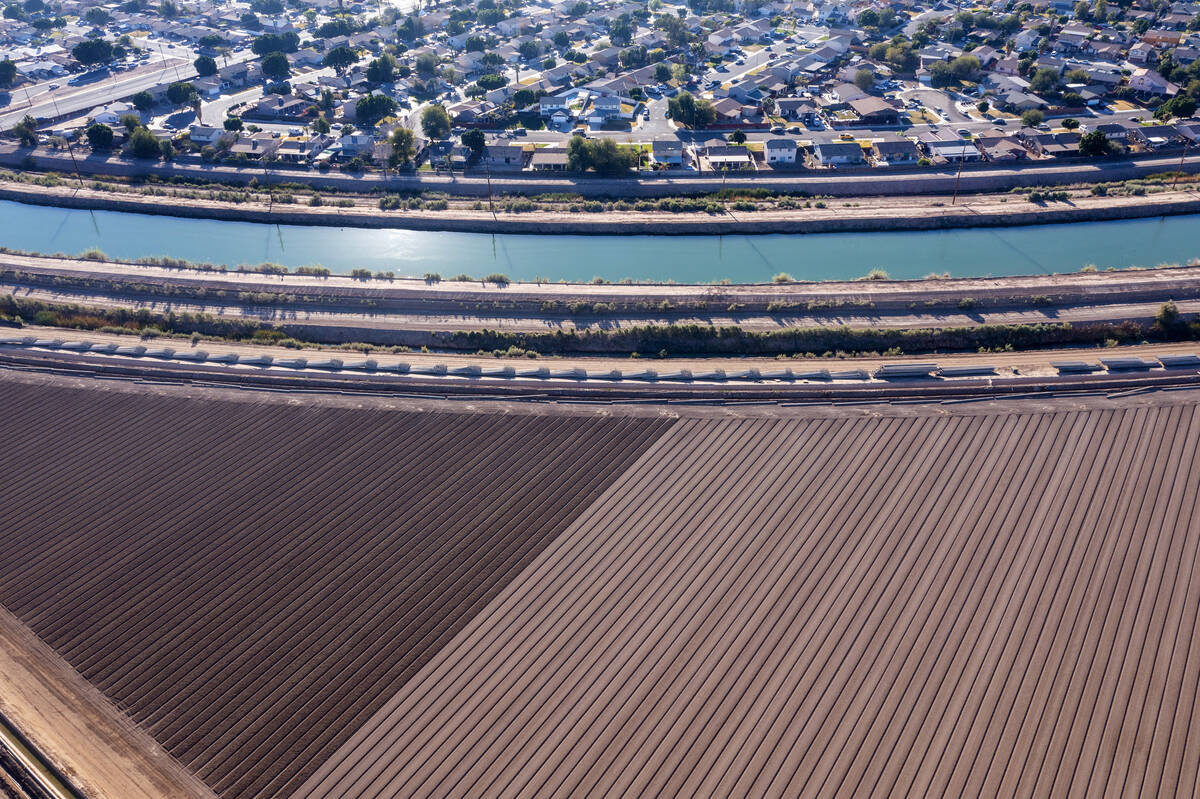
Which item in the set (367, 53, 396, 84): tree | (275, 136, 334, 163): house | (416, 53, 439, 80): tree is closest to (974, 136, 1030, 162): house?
(416, 53, 439, 80): tree

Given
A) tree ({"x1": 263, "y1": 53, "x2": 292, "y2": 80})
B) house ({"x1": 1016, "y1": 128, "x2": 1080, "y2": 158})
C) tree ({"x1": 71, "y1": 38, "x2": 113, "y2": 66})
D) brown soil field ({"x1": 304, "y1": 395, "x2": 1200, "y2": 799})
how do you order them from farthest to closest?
tree ({"x1": 71, "y1": 38, "x2": 113, "y2": 66}) < tree ({"x1": 263, "y1": 53, "x2": 292, "y2": 80}) < house ({"x1": 1016, "y1": 128, "x2": 1080, "y2": 158}) < brown soil field ({"x1": 304, "y1": 395, "x2": 1200, "y2": 799})

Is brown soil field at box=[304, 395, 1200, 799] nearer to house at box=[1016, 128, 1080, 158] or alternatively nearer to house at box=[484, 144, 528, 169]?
house at box=[484, 144, 528, 169]

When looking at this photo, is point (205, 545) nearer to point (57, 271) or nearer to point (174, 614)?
point (174, 614)

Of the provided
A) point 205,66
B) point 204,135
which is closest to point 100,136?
point 204,135

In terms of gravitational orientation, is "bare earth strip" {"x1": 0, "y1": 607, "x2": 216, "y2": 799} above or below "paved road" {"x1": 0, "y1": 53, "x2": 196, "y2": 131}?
below

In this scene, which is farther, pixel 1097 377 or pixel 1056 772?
pixel 1097 377

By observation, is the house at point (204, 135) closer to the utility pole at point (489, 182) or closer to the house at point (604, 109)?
the utility pole at point (489, 182)

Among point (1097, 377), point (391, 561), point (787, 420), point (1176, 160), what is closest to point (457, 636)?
point (391, 561)

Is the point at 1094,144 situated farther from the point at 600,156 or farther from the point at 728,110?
the point at 600,156
